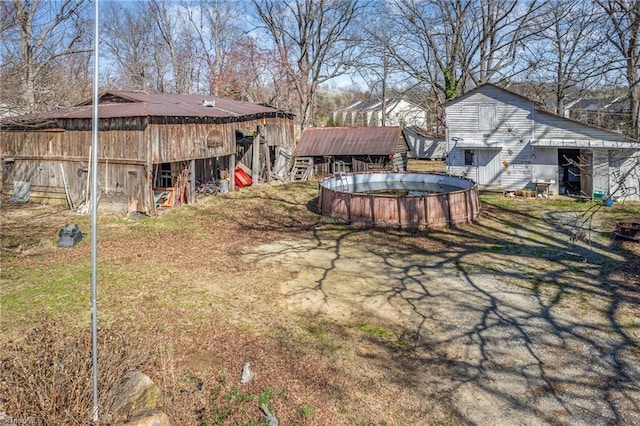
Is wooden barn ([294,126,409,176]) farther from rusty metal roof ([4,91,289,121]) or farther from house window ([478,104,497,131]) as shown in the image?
rusty metal roof ([4,91,289,121])

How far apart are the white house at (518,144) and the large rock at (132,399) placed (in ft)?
68.7

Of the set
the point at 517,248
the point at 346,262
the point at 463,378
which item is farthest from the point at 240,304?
the point at 517,248

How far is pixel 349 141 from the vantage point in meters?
28.5

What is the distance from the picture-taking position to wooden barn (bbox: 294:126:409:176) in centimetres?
2766

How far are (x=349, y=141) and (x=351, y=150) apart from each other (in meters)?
0.85

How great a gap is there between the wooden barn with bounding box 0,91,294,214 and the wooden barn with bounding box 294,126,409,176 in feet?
20.0

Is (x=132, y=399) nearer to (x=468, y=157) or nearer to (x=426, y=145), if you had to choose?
(x=468, y=157)

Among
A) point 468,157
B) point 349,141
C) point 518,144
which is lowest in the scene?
point 468,157

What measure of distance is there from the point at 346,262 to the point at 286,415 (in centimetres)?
696

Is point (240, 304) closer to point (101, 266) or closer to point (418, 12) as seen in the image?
point (101, 266)

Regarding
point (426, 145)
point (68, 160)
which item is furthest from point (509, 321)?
point (426, 145)

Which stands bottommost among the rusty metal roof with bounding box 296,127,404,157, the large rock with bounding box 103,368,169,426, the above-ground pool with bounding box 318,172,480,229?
the large rock with bounding box 103,368,169,426

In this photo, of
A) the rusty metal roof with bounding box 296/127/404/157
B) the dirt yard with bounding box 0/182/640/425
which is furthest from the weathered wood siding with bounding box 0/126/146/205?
the rusty metal roof with bounding box 296/127/404/157

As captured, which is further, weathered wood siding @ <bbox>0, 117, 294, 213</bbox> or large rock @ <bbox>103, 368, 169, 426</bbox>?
weathered wood siding @ <bbox>0, 117, 294, 213</bbox>
